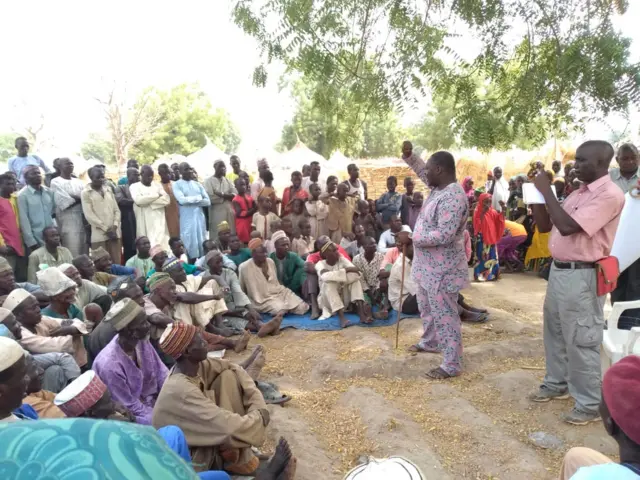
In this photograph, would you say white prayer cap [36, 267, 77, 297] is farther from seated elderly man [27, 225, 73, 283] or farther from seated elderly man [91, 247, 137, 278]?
seated elderly man [27, 225, 73, 283]

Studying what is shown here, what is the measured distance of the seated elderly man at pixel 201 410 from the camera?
2.85m

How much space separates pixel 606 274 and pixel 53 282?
4.75 m

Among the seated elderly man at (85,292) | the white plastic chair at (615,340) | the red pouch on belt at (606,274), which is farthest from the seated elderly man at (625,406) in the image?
the seated elderly man at (85,292)

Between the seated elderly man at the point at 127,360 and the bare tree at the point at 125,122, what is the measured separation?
21.2 m

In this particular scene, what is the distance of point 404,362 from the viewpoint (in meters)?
5.29

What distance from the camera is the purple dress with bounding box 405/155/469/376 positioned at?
15.1ft

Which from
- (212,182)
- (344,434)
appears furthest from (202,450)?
(212,182)

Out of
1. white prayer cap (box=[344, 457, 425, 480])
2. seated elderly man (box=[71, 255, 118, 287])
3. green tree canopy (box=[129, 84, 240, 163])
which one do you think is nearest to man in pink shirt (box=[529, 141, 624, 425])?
white prayer cap (box=[344, 457, 425, 480])

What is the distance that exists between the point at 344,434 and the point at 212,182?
584cm

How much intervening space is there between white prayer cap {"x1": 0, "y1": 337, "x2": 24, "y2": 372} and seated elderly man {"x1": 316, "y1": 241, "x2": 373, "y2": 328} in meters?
5.17

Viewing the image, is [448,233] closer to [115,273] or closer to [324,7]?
[324,7]

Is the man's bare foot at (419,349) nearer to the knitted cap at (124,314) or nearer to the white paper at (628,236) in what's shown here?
the white paper at (628,236)

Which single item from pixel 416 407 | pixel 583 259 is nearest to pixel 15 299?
pixel 416 407

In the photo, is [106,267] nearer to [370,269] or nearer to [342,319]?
[342,319]
